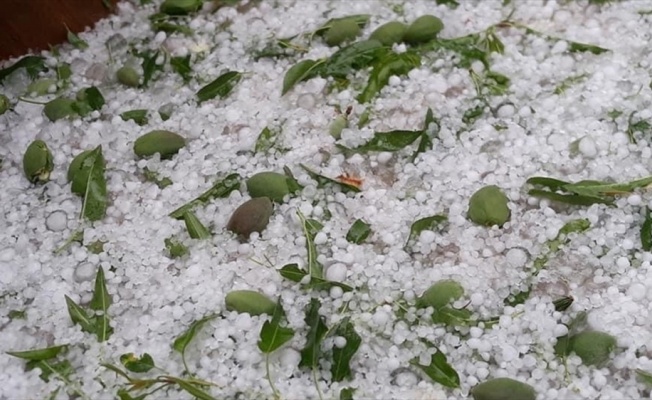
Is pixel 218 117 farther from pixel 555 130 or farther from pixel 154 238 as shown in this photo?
pixel 555 130

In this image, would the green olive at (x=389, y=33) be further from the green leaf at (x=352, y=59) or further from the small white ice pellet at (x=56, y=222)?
the small white ice pellet at (x=56, y=222)

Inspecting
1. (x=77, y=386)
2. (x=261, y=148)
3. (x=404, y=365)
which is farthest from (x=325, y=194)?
(x=77, y=386)

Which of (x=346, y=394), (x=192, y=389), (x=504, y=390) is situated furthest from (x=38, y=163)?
(x=504, y=390)

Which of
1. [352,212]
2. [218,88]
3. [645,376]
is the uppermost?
[218,88]

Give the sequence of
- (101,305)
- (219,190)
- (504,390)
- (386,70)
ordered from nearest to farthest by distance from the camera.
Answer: (504,390) → (101,305) → (219,190) → (386,70)

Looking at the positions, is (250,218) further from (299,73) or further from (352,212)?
(299,73)

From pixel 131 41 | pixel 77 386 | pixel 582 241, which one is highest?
pixel 131 41

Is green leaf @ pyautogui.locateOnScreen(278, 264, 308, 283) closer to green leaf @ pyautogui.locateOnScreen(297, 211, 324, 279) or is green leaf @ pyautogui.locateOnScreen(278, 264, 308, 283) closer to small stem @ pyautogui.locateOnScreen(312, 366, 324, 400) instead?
green leaf @ pyautogui.locateOnScreen(297, 211, 324, 279)
